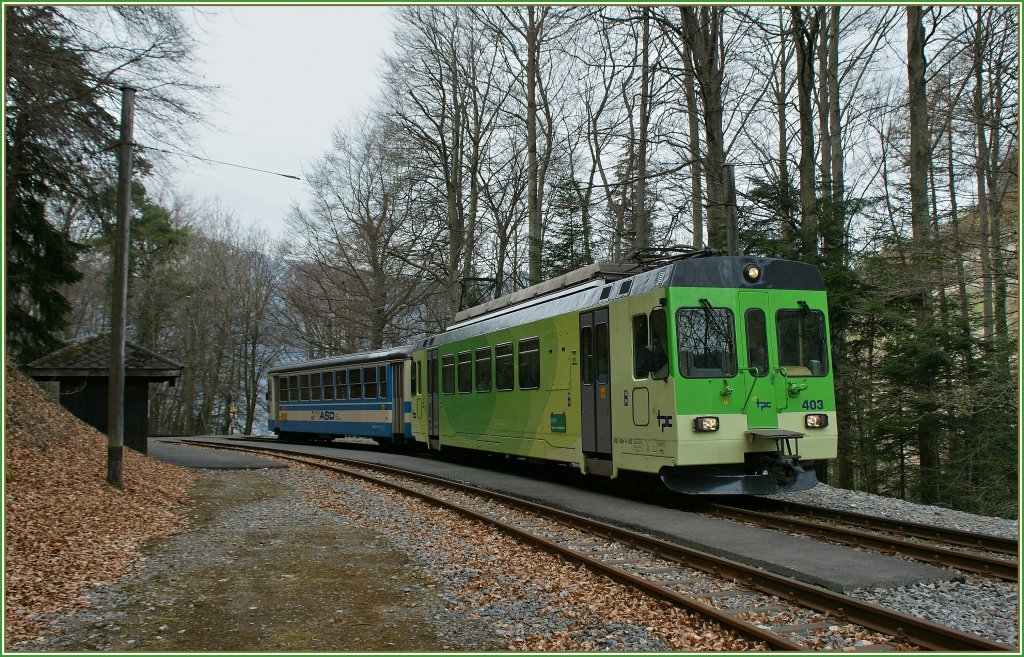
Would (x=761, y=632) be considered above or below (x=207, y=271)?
below

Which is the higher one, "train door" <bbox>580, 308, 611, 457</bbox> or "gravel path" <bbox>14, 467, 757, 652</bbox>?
"train door" <bbox>580, 308, 611, 457</bbox>

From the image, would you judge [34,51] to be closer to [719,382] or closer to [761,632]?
[719,382]

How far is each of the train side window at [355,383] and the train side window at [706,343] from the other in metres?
17.3

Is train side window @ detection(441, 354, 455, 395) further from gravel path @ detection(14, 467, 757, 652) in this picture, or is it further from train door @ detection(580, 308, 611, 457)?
gravel path @ detection(14, 467, 757, 652)

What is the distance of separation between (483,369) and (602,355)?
16.6 ft

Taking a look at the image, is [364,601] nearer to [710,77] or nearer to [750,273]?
[750,273]

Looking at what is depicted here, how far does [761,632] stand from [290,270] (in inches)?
1803

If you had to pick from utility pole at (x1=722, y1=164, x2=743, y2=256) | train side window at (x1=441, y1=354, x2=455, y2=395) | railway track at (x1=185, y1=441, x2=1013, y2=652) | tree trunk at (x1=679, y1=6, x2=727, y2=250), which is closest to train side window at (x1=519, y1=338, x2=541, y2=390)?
railway track at (x1=185, y1=441, x2=1013, y2=652)

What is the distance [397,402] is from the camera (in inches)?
968

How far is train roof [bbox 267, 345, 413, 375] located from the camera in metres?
24.2

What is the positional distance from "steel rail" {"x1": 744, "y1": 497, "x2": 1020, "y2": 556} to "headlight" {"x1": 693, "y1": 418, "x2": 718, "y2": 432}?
177 cm

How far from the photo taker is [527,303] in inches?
635

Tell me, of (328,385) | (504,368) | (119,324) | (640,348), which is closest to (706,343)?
(640,348)

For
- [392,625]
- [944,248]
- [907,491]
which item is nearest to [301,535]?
[392,625]
